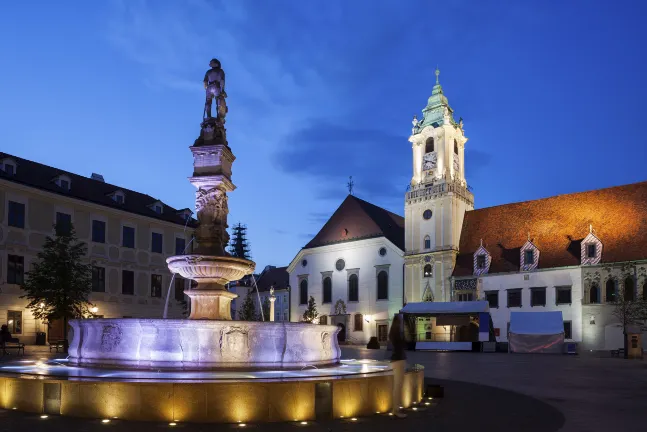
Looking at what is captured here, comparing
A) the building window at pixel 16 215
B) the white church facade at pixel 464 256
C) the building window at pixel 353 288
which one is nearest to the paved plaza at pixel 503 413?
the building window at pixel 16 215

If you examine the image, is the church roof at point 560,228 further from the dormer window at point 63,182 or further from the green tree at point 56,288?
the green tree at point 56,288

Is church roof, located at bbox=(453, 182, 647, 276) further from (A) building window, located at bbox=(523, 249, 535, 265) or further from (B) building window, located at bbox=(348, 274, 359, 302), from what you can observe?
(B) building window, located at bbox=(348, 274, 359, 302)

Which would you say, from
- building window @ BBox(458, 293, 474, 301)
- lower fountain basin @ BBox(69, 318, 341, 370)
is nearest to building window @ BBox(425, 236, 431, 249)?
building window @ BBox(458, 293, 474, 301)

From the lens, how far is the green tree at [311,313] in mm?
60188

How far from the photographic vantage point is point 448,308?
150 ft

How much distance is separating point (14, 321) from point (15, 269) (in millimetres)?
2948

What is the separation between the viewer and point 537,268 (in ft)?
159

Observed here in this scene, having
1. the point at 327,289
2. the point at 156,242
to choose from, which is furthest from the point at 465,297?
the point at 156,242

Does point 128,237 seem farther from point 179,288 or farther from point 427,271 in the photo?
point 427,271

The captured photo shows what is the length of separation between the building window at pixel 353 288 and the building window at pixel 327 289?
8.14 ft

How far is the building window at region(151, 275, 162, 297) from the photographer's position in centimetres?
4412

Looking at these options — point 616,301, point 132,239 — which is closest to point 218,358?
point 132,239

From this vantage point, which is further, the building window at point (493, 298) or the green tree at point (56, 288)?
the building window at point (493, 298)

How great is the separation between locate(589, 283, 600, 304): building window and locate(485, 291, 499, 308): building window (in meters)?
7.26
